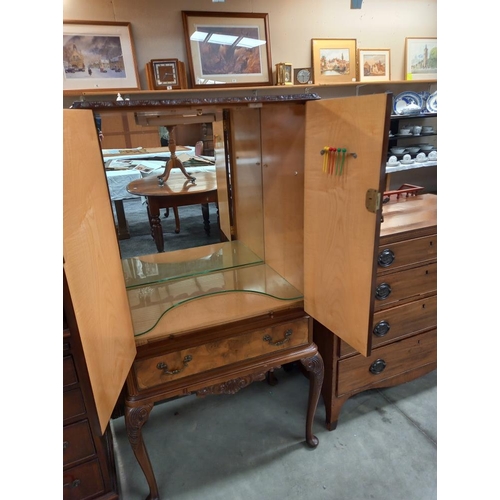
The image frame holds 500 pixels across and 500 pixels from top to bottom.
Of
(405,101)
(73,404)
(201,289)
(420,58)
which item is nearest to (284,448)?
(201,289)

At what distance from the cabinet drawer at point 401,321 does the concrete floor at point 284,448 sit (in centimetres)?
37

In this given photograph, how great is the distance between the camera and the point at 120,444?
1397 mm

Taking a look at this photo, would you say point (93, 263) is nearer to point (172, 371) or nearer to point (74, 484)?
point (172, 371)

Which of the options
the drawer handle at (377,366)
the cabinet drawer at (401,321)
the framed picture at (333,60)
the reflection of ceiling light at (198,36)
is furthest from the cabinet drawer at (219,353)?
the framed picture at (333,60)

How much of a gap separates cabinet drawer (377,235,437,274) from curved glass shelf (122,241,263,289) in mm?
496

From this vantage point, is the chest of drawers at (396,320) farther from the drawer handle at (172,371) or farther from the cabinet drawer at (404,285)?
the drawer handle at (172,371)

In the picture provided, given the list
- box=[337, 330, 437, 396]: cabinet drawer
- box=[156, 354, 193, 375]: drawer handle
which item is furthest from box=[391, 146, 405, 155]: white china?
box=[156, 354, 193, 375]: drawer handle

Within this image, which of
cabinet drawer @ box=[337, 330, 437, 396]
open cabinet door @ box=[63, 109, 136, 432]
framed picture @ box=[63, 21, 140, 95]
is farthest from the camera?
framed picture @ box=[63, 21, 140, 95]

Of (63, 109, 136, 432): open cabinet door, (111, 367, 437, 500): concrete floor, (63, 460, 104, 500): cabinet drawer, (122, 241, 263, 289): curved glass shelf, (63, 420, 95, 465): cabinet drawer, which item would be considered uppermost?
(63, 109, 136, 432): open cabinet door

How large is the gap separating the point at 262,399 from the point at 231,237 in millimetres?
780

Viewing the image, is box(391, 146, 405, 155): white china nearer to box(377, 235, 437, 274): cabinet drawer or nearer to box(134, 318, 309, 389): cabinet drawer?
box(377, 235, 437, 274): cabinet drawer

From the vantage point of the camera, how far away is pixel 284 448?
1355 millimetres

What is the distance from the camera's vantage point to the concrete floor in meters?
1.21

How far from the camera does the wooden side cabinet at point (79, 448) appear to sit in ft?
3.00
